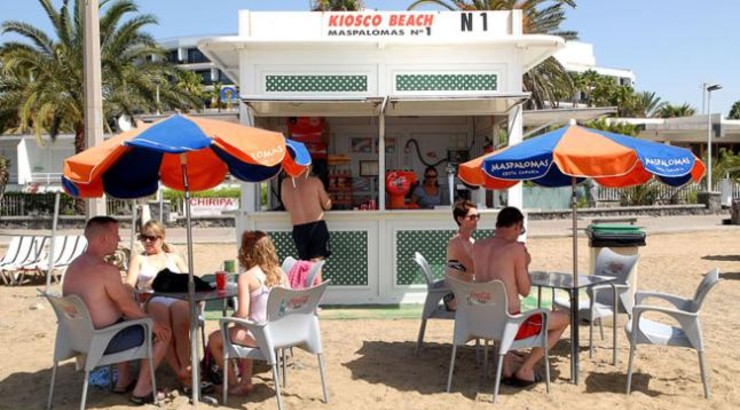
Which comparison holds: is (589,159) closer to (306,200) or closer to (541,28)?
(306,200)

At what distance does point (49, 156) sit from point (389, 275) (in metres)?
30.3

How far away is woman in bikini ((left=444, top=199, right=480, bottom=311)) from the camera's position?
18.9 feet

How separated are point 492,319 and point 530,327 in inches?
11.2

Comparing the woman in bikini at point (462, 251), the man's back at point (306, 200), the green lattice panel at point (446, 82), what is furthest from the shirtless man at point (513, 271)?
the green lattice panel at point (446, 82)

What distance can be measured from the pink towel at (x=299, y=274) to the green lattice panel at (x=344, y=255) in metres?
2.51

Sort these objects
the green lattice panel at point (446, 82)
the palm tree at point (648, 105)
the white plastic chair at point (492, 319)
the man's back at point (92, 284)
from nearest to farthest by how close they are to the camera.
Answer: the man's back at point (92, 284) → the white plastic chair at point (492, 319) → the green lattice panel at point (446, 82) → the palm tree at point (648, 105)

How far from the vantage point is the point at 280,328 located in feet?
15.2

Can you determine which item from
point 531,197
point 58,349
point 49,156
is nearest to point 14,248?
point 58,349

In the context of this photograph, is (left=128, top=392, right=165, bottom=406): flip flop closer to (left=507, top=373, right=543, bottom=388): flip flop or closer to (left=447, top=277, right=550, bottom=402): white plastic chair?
(left=447, top=277, right=550, bottom=402): white plastic chair

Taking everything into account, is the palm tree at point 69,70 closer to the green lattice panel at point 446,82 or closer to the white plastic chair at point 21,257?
the white plastic chair at point 21,257

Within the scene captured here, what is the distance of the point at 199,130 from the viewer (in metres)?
4.30

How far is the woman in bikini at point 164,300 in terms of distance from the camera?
16.8 feet

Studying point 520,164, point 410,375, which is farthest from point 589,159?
point 410,375

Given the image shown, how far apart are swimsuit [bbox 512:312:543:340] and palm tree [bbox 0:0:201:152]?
18491 mm
